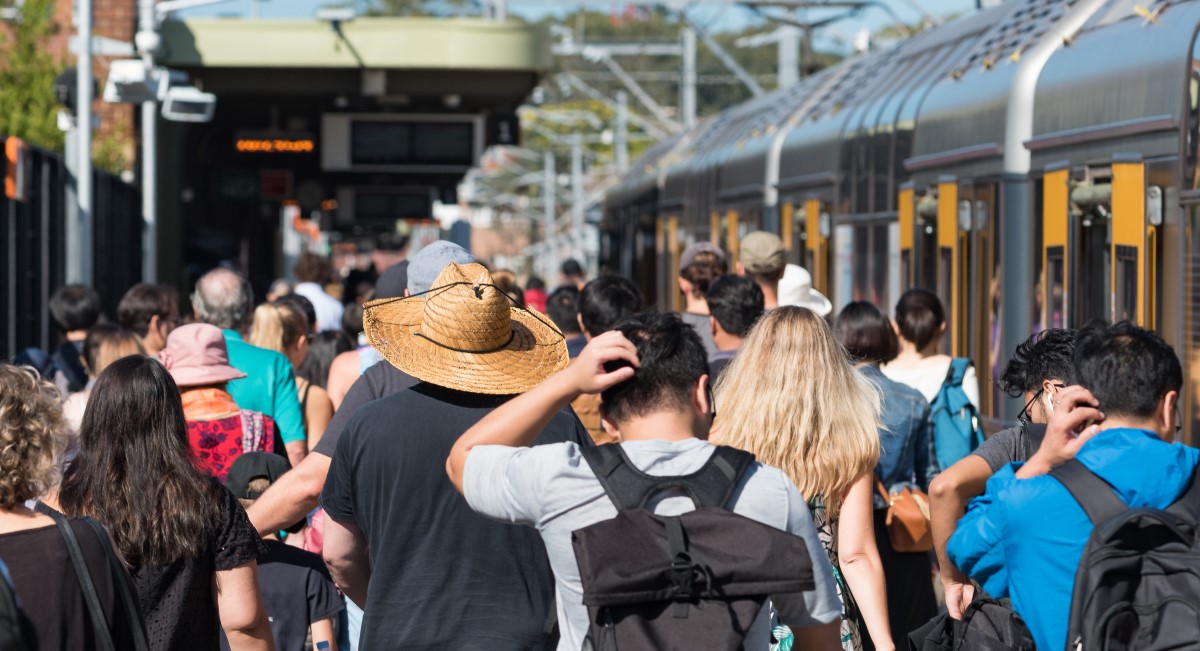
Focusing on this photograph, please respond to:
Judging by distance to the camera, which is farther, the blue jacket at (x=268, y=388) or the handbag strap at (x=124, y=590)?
the blue jacket at (x=268, y=388)

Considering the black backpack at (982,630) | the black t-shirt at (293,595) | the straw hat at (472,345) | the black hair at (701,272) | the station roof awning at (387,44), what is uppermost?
the station roof awning at (387,44)

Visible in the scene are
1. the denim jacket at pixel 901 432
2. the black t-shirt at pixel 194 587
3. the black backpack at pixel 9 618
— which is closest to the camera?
the black backpack at pixel 9 618

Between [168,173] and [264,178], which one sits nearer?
[168,173]

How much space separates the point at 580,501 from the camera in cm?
330

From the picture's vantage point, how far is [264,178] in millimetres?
28641

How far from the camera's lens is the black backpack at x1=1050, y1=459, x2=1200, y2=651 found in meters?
3.38

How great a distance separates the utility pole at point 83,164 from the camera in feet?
51.1

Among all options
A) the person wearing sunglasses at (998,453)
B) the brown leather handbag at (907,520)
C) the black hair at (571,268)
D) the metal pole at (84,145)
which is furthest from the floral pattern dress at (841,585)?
the black hair at (571,268)

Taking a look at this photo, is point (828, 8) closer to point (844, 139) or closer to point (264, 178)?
point (264, 178)

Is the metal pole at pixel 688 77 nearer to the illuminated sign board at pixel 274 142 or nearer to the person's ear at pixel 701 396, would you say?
the illuminated sign board at pixel 274 142

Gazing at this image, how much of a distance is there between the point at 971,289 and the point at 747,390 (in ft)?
16.5

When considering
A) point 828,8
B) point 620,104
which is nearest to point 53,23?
point 828,8

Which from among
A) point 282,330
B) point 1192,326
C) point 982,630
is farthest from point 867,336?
point 282,330

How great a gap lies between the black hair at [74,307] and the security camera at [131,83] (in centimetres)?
667
